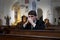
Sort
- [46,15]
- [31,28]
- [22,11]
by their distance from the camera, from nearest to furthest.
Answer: [31,28], [46,15], [22,11]

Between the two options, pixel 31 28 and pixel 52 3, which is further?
pixel 52 3

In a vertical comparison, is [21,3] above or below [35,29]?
above

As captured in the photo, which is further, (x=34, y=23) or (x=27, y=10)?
(x=27, y=10)

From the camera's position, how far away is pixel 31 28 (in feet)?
13.2

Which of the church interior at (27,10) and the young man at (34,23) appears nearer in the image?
the young man at (34,23)

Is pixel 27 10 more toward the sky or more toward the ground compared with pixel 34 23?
more toward the sky

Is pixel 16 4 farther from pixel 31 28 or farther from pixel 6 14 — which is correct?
pixel 31 28

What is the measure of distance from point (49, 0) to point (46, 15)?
1.06m

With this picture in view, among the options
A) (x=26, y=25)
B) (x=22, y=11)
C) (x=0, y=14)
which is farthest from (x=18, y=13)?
(x=26, y=25)

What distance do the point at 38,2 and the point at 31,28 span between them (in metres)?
8.78

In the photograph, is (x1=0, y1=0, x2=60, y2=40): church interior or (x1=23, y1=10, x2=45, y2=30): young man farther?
(x1=0, y1=0, x2=60, y2=40): church interior

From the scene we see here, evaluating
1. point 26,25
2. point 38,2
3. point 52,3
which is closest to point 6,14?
point 38,2

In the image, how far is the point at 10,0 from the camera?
13.3 meters

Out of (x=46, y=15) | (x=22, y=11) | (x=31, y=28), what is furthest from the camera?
(x=22, y=11)
